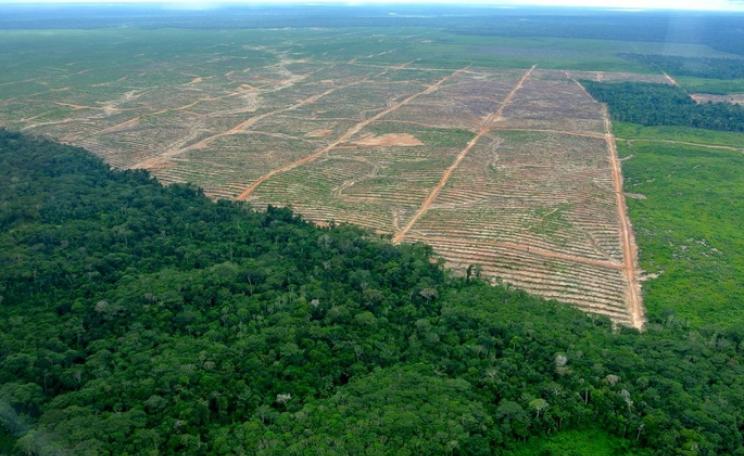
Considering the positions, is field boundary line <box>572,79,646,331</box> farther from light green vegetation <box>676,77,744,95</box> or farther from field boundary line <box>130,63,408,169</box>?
light green vegetation <box>676,77,744,95</box>

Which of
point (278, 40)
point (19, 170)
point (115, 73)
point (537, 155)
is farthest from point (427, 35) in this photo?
point (19, 170)

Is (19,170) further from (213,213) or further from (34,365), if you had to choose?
(34,365)

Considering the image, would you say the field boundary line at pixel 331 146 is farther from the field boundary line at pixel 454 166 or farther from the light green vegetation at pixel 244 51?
the light green vegetation at pixel 244 51

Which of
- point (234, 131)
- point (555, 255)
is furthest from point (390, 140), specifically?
point (555, 255)

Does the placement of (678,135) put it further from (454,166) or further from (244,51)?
(244,51)

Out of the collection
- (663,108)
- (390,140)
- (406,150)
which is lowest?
(406,150)

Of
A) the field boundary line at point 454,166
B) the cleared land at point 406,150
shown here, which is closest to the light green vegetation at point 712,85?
the cleared land at point 406,150
